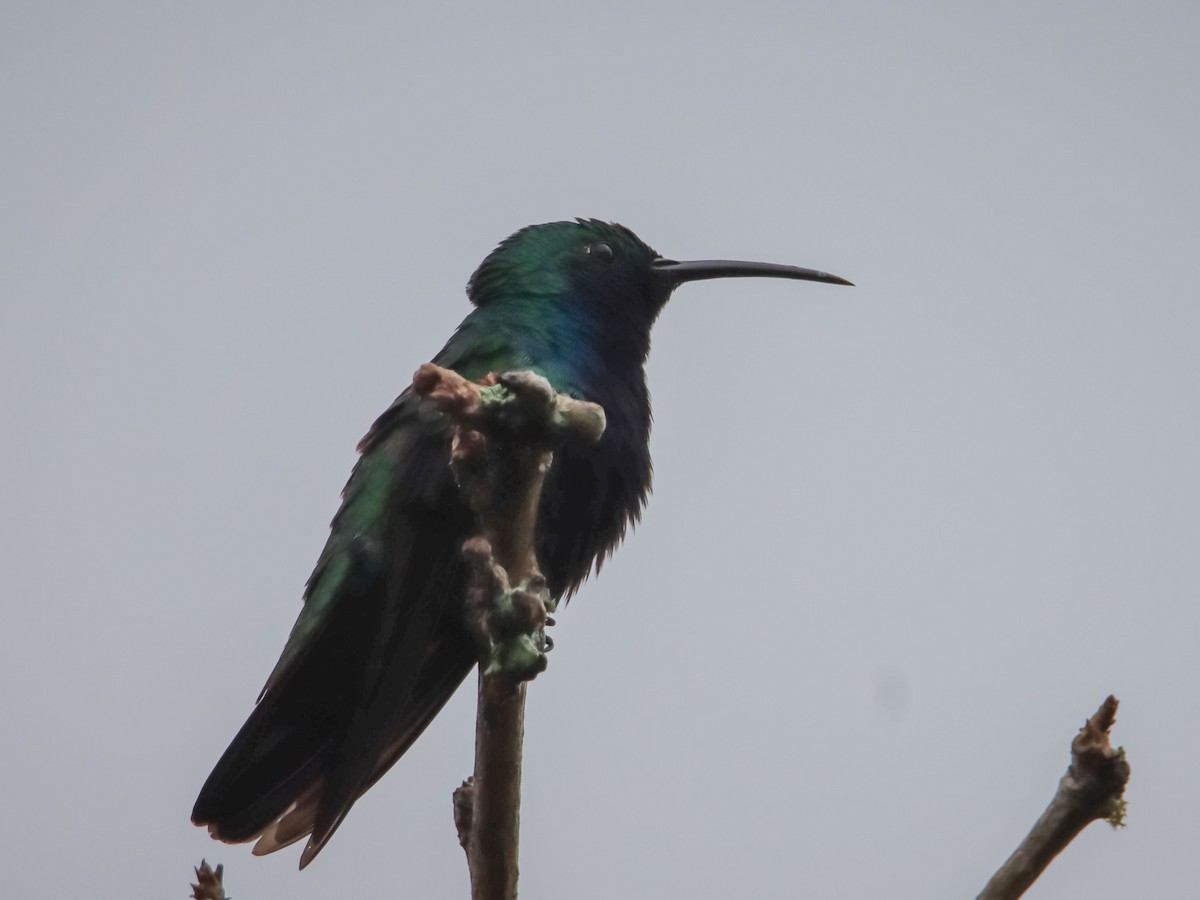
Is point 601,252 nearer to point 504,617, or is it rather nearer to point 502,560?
point 502,560

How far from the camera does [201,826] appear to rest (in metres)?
3.85

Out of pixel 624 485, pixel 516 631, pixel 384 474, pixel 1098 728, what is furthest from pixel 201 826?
pixel 1098 728

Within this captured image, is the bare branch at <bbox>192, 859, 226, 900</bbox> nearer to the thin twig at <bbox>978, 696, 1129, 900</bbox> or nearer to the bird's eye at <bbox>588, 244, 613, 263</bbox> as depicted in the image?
the thin twig at <bbox>978, 696, 1129, 900</bbox>

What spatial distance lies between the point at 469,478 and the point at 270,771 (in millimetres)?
1959

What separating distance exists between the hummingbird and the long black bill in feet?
1.67

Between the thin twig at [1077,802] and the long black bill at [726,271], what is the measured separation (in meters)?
4.02

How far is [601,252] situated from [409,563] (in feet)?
6.48

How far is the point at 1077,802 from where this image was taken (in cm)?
176

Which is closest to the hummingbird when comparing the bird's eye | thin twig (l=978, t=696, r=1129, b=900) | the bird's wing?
the bird's wing

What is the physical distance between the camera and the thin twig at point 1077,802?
1.74 metres

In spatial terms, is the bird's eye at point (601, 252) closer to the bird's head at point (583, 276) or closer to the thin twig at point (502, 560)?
the bird's head at point (583, 276)

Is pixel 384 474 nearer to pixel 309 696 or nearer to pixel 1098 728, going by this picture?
pixel 309 696

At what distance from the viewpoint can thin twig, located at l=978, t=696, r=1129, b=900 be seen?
1.74 meters

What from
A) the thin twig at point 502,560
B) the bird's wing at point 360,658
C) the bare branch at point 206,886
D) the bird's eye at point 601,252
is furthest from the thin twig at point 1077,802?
the bird's eye at point 601,252
